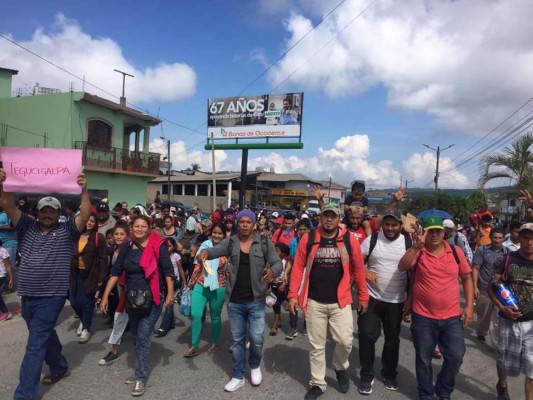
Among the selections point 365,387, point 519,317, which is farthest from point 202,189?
point 519,317

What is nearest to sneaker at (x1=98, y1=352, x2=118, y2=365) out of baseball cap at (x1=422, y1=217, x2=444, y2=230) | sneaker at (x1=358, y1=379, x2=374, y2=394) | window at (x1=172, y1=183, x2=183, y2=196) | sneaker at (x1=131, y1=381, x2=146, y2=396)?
sneaker at (x1=131, y1=381, x2=146, y2=396)

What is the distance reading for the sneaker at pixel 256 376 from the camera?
3.95 m

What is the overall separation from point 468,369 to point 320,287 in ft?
7.95

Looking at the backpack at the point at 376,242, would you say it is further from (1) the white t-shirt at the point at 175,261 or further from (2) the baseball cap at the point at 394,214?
(1) the white t-shirt at the point at 175,261

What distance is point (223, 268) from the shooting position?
4.82m

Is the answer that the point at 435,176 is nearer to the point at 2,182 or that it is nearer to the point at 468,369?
the point at 468,369

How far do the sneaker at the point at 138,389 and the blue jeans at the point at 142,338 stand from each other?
0.16ft

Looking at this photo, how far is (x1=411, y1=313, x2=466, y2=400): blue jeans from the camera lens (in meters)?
3.52

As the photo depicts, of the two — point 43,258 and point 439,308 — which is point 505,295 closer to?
point 439,308

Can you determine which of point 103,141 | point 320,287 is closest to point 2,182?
point 320,287

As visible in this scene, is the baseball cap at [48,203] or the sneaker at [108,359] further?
the sneaker at [108,359]

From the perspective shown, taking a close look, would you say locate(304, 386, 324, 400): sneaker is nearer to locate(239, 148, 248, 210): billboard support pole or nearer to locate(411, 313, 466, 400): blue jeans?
locate(411, 313, 466, 400): blue jeans

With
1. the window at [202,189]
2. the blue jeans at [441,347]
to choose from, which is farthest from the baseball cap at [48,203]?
the window at [202,189]

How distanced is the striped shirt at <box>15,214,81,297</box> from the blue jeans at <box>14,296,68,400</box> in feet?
0.31
